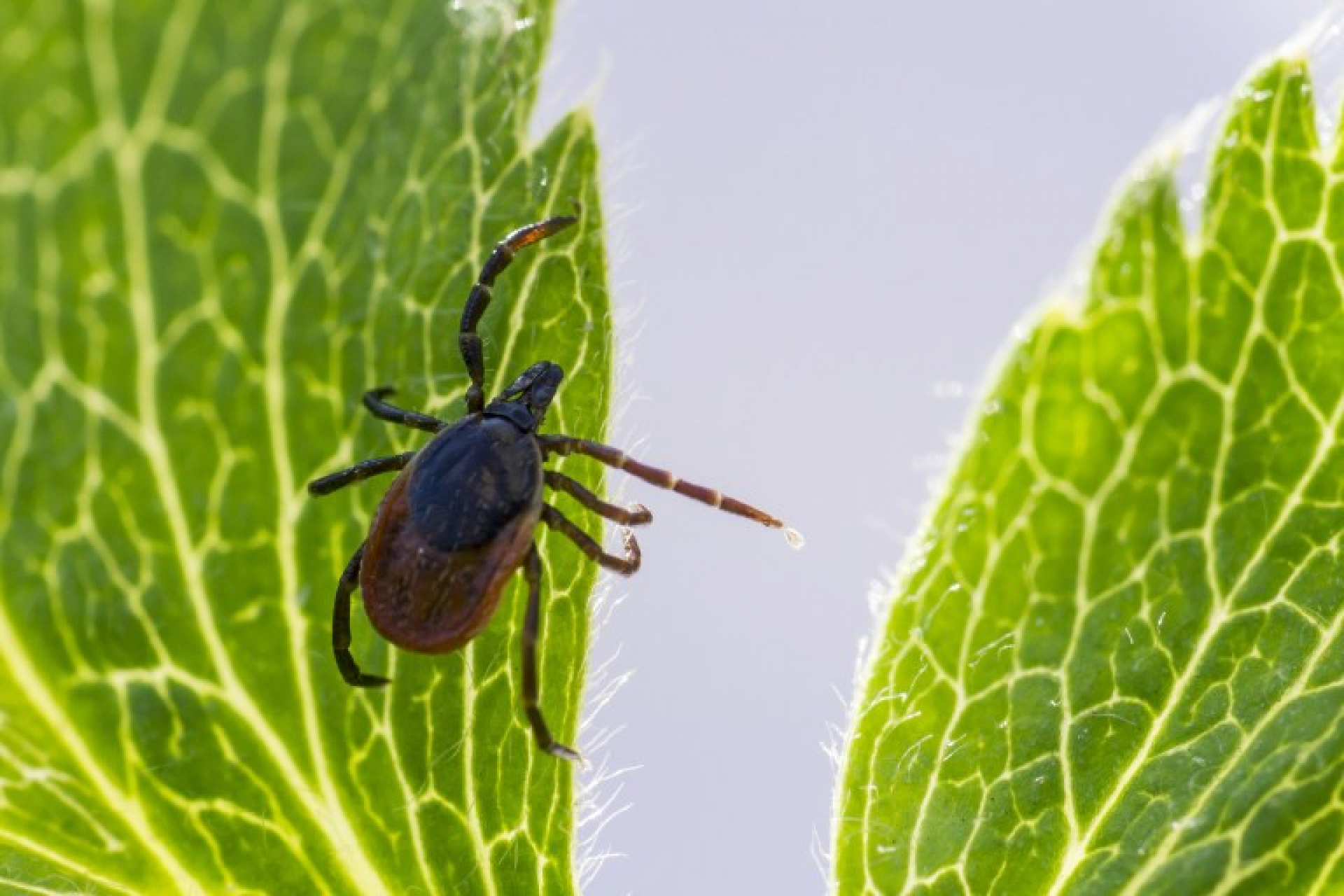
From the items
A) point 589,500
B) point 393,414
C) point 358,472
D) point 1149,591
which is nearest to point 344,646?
point 358,472

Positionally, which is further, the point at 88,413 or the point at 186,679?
the point at 186,679

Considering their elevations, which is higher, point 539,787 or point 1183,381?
point 1183,381

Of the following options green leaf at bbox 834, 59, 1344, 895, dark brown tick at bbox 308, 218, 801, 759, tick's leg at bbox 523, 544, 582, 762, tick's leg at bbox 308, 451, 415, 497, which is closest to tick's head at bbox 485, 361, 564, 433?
dark brown tick at bbox 308, 218, 801, 759

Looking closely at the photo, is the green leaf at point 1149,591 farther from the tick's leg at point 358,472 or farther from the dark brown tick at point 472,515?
the tick's leg at point 358,472

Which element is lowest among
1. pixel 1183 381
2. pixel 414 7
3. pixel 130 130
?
pixel 1183 381

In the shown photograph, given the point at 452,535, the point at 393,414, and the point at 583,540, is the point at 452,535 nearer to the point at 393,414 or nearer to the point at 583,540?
the point at 583,540

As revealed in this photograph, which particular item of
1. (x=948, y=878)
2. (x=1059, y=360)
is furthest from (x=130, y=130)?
(x=948, y=878)

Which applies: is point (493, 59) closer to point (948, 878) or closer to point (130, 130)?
point (130, 130)

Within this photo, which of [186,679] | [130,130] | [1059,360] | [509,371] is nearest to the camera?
[130,130]
